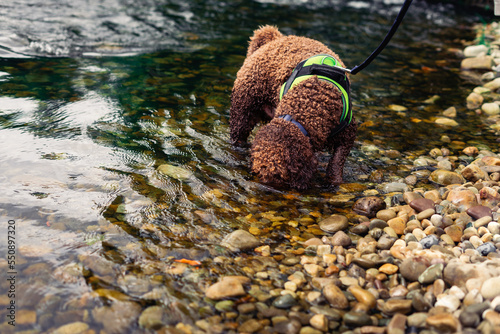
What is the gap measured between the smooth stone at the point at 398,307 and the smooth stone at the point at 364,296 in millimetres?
89

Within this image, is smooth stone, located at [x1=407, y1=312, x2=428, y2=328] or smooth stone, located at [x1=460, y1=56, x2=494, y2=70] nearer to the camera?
smooth stone, located at [x1=407, y1=312, x2=428, y2=328]

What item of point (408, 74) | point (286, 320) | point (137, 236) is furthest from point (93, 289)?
point (408, 74)

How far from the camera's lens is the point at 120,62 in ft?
24.4

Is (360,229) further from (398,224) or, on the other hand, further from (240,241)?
(240,241)

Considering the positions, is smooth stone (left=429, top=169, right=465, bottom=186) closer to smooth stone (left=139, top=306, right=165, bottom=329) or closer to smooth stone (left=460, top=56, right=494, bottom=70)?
smooth stone (left=139, top=306, right=165, bottom=329)

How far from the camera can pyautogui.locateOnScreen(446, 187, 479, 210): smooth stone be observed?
3881 mm

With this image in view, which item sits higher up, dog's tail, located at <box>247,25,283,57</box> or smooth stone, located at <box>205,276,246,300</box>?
dog's tail, located at <box>247,25,283,57</box>

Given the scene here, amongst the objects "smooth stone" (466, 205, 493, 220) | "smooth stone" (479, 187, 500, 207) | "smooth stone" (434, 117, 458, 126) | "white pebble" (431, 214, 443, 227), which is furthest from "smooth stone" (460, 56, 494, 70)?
"white pebble" (431, 214, 443, 227)

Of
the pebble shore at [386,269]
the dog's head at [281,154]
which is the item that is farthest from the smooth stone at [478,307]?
the dog's head at [281,154]

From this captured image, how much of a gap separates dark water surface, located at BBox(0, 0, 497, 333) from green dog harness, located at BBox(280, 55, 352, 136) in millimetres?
794

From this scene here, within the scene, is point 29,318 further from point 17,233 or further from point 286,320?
point 286,320

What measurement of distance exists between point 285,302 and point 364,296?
1.75 feet

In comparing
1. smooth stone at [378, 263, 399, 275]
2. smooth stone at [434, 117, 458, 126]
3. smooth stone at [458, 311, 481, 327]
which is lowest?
smooth stone at [378, 263, 399, 275]

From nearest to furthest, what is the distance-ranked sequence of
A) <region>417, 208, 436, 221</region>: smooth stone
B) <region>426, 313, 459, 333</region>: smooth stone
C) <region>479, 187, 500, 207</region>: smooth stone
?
<region>426, 313, 459, 333</region>: smooth stone → <region>417, 208, 436, 221</region>: smooth stone → <region>479, 187, 500, 207</region>: smooth stone
